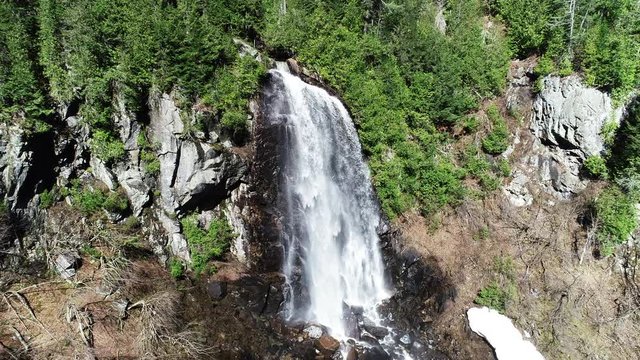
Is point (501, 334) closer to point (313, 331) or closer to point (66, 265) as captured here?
point (313, 331)

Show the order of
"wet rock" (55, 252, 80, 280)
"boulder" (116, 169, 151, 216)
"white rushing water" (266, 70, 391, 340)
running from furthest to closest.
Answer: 1. "white rushing water" (266, 70, 391, 340)
2. "boulder" (116, 169, 151, 216)
3. "wet rock" (55, 252, 80, 280)

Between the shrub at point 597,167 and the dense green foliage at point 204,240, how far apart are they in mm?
17508

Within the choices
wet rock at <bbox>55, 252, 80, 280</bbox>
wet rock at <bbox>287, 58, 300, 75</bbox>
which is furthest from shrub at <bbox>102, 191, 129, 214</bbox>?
wet rock at <bbox>287, 58, 300, 75</bbox>

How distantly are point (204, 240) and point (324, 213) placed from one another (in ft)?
16.8

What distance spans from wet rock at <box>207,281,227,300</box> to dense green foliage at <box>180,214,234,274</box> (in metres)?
0.80

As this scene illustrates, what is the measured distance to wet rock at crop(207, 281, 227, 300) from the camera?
14.1 m

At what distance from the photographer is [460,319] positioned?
1670 centimetres

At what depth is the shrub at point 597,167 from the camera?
19047mm

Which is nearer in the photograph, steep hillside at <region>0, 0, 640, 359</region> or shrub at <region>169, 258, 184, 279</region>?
steep hillside at <region>0, 0, 640, 359</region>

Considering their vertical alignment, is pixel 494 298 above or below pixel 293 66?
below

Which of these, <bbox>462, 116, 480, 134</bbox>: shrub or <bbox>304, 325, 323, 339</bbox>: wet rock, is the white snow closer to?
<bbox>304, 325, 323, 339</bbox>: wet rock

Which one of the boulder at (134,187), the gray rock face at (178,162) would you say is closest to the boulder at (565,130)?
the gray rock face at (178,162)

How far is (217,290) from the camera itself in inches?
557

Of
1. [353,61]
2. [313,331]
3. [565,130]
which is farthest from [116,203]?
[565,130]
